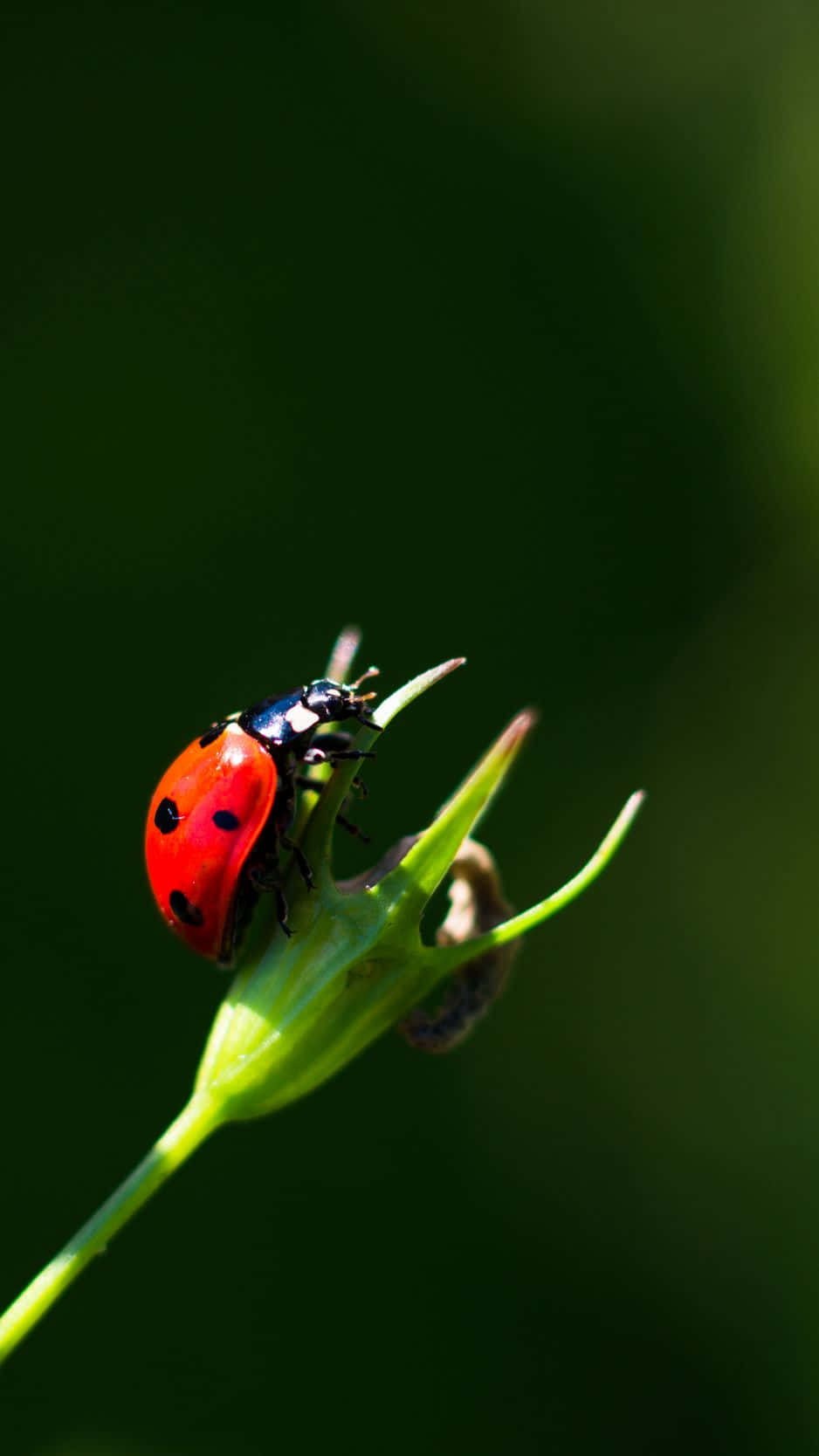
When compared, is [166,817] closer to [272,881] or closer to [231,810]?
[231,810]

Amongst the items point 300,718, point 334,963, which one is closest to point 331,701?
point 300,718

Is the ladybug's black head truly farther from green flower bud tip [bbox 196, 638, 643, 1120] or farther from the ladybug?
green flower bud tip [bbox 196, 638, 643, 1120]

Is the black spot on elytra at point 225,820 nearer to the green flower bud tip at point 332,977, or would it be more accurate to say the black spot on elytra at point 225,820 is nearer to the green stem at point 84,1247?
the green flower bud tip at point 332,977

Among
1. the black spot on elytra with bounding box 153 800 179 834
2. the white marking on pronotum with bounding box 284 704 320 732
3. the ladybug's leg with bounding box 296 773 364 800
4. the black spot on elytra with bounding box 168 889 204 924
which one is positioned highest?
the white marking on pronotum with bounding box 284 704 320 732

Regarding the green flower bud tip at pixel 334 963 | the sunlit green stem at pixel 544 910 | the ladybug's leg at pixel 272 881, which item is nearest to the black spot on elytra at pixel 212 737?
the ladybug's leg at pixel 272 881

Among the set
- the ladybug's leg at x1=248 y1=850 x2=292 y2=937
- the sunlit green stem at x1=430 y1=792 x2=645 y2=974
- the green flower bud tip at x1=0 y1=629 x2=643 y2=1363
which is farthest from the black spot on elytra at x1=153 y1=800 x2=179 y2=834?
the sunlit green stem at x1=430 y1=792 x2=645 y2=974

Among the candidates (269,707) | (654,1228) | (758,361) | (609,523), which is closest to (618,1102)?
(654,1228)
